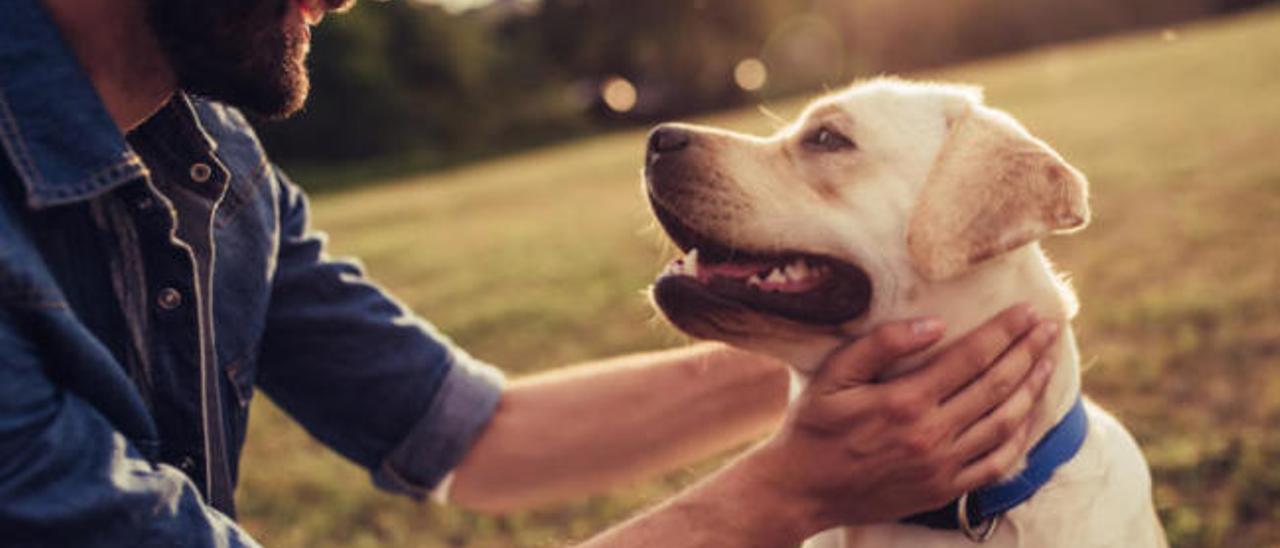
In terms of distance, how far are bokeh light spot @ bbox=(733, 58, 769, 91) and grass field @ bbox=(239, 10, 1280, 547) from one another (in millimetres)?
20041

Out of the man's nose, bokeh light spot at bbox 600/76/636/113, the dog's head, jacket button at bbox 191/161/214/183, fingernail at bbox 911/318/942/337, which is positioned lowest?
bokeh light spot at bbox 600/76/636/113

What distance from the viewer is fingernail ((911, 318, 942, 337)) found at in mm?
2585

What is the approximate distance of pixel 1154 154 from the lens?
516 inches

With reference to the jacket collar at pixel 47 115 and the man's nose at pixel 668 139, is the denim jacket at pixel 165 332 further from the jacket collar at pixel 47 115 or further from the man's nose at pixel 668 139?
the man's nose at pixel 668 139

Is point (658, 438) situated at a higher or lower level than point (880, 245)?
lower

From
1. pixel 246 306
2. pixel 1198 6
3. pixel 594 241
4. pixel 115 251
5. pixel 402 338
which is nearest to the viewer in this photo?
pixel 115 251

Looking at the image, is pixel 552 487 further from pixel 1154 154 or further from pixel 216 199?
pixel 1154 154

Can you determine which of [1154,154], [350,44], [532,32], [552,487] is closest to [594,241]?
[1154,154]

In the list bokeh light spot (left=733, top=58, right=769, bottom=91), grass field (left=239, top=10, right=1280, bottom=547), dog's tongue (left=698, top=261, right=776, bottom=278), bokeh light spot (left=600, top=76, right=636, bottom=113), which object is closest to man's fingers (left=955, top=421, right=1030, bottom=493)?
dog's tongue (left=698, top=261, right=776, bottom=278)

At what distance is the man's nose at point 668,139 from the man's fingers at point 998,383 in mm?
913

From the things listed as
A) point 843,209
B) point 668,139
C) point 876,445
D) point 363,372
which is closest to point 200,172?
point 363,372

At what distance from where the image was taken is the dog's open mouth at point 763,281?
271 centimetres

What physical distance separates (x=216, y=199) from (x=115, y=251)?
32cm

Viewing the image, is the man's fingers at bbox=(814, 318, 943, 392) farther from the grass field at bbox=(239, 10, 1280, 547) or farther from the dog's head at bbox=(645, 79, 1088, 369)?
the grass field at bbox=(239, 10, 1280, 547)
